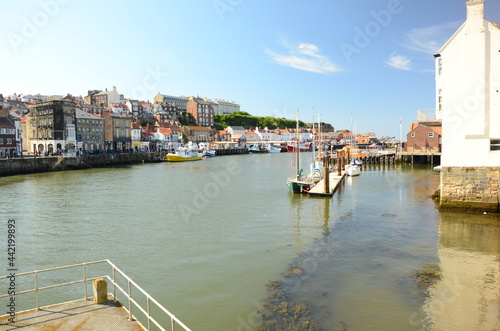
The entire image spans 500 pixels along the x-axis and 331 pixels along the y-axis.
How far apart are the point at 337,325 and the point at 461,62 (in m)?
18.1

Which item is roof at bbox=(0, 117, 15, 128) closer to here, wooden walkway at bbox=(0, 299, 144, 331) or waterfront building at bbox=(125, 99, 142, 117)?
wooden walkway at bbox=(0, 299, 144, 331)

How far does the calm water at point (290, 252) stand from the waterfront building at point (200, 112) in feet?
401

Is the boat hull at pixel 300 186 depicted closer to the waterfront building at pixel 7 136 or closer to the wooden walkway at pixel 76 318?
the wooden walkway at pixel 76 318

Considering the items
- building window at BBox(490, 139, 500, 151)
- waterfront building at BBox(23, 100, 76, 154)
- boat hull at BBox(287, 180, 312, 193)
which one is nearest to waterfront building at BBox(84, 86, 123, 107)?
waterfront building at BBox(23, 100, 76, 154)

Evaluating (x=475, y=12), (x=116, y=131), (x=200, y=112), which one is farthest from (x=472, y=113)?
(x=200, y=112)

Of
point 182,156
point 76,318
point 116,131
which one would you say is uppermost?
point 116,131

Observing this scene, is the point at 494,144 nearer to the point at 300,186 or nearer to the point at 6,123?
the point at 300,186

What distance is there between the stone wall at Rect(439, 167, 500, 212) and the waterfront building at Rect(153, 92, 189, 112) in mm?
151057

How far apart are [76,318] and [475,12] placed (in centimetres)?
2390

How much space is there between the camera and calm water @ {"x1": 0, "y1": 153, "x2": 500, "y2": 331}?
10273 millimetres

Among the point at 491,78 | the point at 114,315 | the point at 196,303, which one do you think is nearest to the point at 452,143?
the point at 491,78

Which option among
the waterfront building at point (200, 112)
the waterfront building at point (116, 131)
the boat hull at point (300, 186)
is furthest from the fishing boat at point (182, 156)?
the waterfront building at point (200, 112)

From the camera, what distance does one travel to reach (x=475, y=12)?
20125 mm

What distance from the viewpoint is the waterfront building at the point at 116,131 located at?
8588cm
